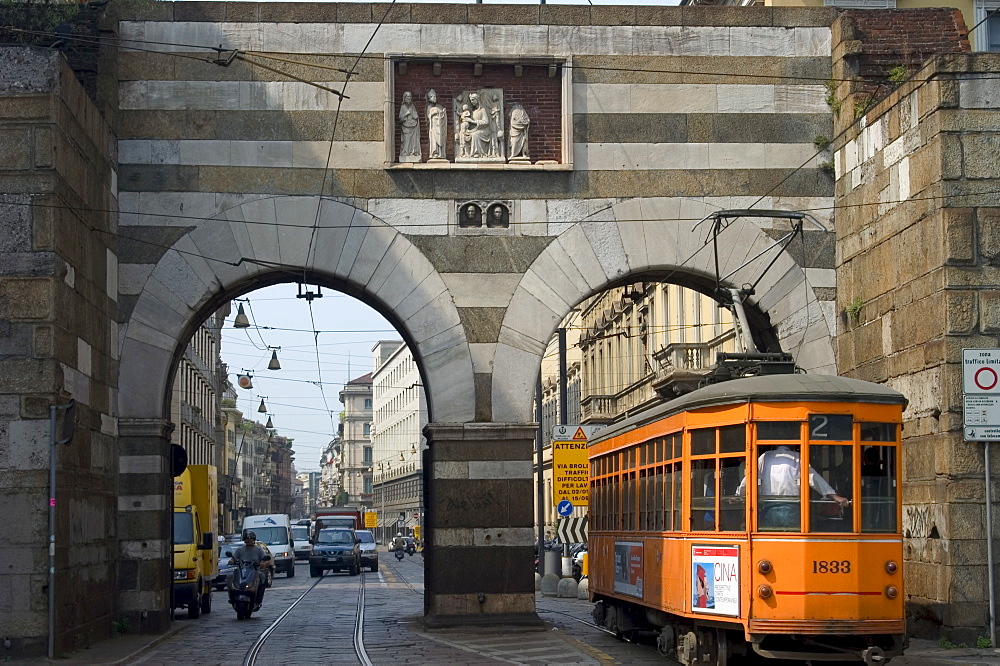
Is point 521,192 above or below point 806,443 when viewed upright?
above

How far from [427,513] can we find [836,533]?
27.0 ft

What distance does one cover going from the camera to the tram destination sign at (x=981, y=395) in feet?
50.3

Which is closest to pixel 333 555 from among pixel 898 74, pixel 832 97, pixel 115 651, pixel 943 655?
pixel 832 97

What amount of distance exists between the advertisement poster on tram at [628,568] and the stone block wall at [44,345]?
6.19m

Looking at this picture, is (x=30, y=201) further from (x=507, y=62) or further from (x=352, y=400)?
(x=352, y=400)

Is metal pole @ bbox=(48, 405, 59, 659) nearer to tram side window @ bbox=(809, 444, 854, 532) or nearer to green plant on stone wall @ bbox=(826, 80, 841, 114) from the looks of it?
tram side window @ bbox=(809, 444, 854, 532)

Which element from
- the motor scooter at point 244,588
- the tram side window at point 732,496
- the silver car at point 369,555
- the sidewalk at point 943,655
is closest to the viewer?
the tram side window at point 732,496

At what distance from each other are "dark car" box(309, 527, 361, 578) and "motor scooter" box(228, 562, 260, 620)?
74.9 feet

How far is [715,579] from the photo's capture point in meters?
12.8

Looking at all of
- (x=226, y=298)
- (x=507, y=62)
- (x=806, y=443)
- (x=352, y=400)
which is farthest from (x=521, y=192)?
(x=352, y=400)

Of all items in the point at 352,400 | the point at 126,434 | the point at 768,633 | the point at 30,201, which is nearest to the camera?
the point at 768,633

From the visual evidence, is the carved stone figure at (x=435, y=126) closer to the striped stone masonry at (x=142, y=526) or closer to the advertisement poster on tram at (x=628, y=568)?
the striped stone masonry at (x=142, y=526)

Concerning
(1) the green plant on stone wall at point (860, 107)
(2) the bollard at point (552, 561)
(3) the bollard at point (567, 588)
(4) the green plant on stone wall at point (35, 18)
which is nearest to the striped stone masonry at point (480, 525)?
(1) the green plant on stone wall at point (860, 107)

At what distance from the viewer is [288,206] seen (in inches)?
761
